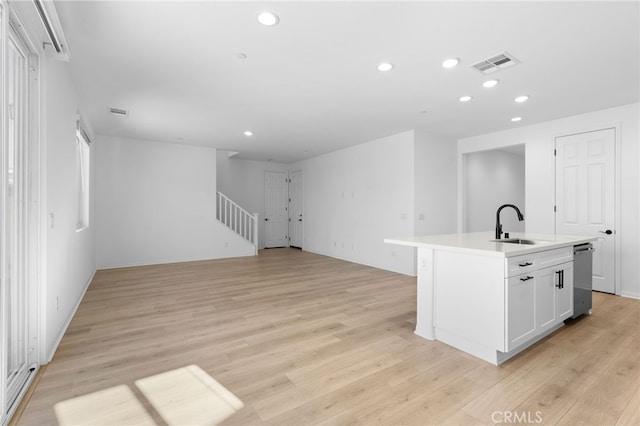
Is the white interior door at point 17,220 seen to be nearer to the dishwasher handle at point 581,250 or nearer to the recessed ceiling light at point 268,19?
the recessed ceiling light at point 268,19

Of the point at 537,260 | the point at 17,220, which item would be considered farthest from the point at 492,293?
the point at 17,220

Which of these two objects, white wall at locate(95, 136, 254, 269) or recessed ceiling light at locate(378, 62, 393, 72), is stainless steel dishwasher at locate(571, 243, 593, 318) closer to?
recessed ceiling light at locate(378, 62, 393, 72)

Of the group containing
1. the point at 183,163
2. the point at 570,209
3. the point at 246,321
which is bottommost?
the point at 246,321

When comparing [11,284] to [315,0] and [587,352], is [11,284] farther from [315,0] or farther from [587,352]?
[587,352]

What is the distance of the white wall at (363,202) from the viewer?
5816mm

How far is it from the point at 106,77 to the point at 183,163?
3743mm

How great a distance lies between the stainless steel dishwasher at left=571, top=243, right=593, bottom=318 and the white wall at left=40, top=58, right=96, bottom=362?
194 inches

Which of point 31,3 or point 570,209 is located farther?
point 570,209

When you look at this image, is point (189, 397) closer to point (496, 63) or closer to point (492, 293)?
point (492, 293)

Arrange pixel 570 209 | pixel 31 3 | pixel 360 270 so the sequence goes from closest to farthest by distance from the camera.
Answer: pixel 31 3
pixel 570 209
pixel 360 270

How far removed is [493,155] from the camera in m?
7.55

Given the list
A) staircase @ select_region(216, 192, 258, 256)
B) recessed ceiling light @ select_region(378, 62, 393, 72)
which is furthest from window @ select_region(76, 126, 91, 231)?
recessed ceiling light @ select_region(378, 62, 393, 72)

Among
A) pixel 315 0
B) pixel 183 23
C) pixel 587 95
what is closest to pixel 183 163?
pixel 183 23

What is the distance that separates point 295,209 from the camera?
963cm
